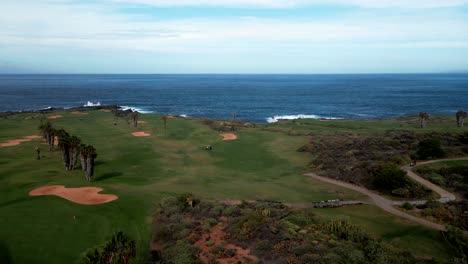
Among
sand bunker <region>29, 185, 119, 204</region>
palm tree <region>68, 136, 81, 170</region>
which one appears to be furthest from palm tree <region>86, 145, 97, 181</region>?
palm tree <region>68, 136, 81, 170</region>

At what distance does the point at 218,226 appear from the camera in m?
32.8

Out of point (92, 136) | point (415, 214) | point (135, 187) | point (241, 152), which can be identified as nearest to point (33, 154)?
point (92, 136)

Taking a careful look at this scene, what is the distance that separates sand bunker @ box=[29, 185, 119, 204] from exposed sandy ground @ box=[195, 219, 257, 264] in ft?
44.3

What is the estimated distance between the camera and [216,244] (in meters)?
29.4

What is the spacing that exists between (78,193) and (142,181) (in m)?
8.93

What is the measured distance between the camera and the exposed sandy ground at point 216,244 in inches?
1059

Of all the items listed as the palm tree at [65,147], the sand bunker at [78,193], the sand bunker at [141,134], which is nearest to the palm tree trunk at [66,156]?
the palm tree at [65,147]

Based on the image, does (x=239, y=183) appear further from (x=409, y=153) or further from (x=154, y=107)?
(x=154, y=107)

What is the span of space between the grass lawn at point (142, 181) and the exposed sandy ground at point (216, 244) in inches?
167

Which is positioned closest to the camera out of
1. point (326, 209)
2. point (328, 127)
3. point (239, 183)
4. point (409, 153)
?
point (326, 209)

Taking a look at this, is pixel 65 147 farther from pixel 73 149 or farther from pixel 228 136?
pixel 228 136

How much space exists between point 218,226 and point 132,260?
27.3 ft

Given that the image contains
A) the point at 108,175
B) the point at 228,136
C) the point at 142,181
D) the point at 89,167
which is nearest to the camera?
the point at 89,167

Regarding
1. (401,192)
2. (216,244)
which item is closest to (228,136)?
(401,192)
